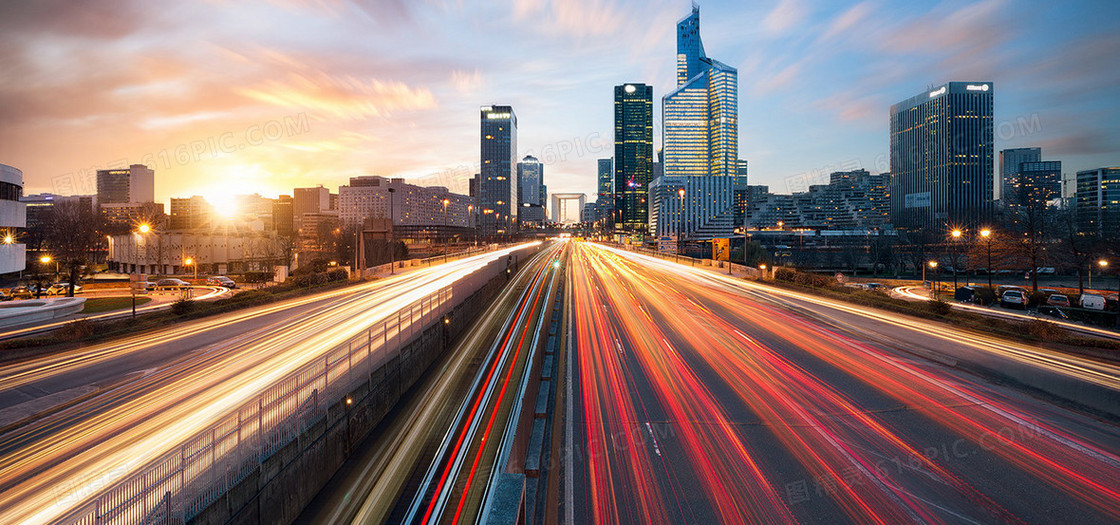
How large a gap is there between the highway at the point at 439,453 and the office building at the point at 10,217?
31567 mm

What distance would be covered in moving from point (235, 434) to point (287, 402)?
1.05m

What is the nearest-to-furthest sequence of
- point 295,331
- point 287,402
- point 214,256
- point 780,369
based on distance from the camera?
point 287,402, point 780,369, point 295,331, point 214,256

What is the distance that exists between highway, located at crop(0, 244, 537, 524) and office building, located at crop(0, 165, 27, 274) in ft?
60.2

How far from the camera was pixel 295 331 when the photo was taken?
18000 millimetres

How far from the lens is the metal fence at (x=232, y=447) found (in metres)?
5.38

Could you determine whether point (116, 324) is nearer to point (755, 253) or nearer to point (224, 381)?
point (224, 381)

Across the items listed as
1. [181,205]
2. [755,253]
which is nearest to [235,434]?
[755,253]

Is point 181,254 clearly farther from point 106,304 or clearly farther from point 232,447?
point 232,447

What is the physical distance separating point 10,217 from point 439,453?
36.6 meters

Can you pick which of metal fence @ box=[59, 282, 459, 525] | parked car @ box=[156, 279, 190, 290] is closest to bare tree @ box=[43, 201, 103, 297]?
parked car @ box=[156, 279, 190, 290]

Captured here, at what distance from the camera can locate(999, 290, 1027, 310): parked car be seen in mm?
34031

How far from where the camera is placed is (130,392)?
11250 millimetres

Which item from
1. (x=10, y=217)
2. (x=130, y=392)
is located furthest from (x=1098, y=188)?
(x=10, y=217)

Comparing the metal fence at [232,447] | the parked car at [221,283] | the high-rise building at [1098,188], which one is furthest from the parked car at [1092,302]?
the high-rise building at [1098,188]
